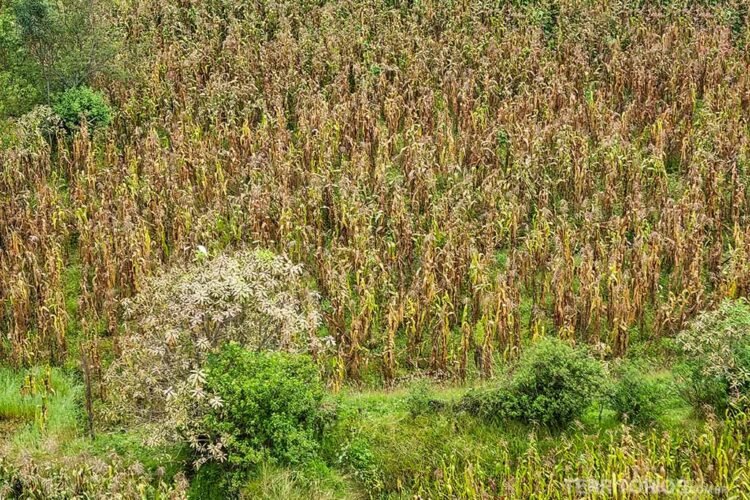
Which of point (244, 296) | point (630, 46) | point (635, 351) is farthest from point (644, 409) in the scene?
point (630, 46)

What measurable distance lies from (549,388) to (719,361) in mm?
1886

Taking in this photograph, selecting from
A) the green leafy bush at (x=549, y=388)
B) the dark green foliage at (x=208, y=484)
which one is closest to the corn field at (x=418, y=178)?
the green leafy bush at (x=549, y=388)

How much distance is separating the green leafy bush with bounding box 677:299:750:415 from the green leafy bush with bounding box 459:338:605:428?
1.10 meters

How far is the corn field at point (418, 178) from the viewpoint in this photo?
1106 cm

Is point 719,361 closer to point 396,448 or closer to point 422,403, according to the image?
point 422,403

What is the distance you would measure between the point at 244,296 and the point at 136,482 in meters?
2.29

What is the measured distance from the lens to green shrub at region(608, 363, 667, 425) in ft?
29.8

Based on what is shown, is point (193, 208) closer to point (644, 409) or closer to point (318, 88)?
point (318, 88)

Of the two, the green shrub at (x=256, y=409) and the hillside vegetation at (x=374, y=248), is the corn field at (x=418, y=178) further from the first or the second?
the green shrub at (x=256, y=409)

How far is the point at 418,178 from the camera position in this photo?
518 inches

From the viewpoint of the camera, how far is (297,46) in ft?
57.0

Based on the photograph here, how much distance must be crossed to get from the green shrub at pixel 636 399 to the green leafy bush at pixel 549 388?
270 millimetres

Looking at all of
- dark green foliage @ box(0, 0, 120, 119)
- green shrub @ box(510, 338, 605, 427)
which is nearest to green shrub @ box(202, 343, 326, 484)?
green shrub @ box(510, 338, 605, 427)

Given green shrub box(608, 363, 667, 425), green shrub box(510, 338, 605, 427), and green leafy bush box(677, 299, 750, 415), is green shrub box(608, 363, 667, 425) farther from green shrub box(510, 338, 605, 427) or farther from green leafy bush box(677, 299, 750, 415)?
green leafy bush box(677, 299, 750, 415)
